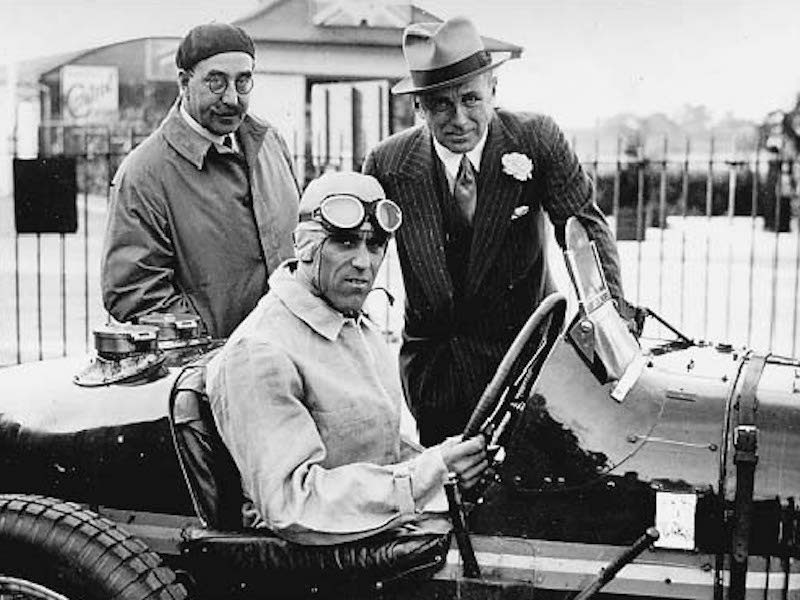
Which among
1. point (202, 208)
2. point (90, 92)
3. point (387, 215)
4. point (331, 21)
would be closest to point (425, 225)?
point (202, 208)

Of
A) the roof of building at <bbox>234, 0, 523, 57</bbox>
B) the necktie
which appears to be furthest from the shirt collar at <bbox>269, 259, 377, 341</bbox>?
the roof of building at <bbox>234, 0, 523, 57</bbox>

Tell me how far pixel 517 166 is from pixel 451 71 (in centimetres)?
46

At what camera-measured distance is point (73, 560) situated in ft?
10.2

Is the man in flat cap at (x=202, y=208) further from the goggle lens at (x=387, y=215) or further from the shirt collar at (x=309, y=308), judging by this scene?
the goggle lens at (x=387, y=215)

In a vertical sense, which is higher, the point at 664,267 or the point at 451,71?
the point at 451,71

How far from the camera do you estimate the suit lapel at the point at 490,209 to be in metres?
4.31

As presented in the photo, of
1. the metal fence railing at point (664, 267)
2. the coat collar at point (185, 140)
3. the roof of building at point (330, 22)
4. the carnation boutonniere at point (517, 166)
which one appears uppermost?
the roof of building at point (330, 22)

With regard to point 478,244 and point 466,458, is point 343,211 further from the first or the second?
point 478,244

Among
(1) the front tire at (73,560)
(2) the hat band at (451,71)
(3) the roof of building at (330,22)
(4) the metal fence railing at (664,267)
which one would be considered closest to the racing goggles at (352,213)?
(1) the front tire at (73,560)

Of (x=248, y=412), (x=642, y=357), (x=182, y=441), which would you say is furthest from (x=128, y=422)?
(x=642, y=357)

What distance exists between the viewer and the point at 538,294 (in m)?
4.52

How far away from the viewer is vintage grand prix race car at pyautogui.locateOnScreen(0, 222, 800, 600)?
3.02m

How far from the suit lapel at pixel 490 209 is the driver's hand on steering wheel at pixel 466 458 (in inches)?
57.2

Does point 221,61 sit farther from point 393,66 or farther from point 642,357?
point 393,66
